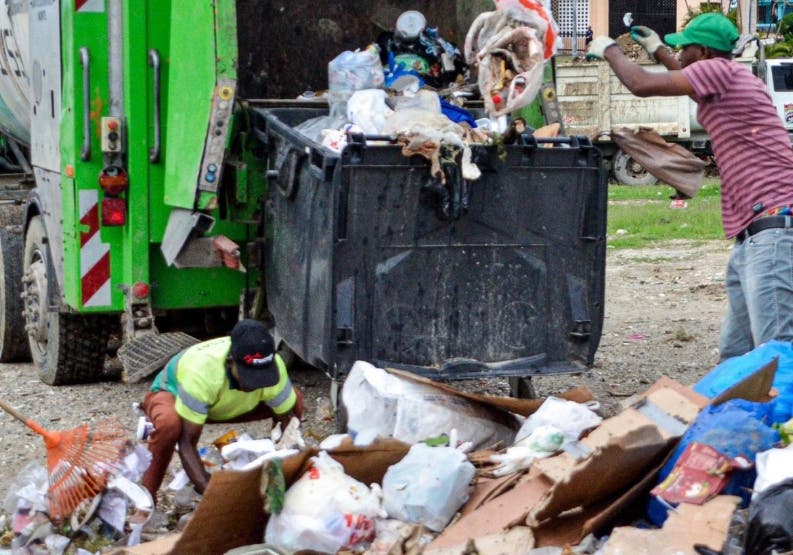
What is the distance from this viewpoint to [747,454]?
3607mm

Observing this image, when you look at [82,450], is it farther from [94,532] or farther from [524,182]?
[524,182]

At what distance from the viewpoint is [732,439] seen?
3.63 metres

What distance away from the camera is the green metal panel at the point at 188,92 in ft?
16.3

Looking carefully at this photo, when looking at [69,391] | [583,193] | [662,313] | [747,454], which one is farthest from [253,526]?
[662,313]

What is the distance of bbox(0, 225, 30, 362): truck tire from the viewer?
22.0 feet

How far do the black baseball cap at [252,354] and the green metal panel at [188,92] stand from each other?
1178 millimetres

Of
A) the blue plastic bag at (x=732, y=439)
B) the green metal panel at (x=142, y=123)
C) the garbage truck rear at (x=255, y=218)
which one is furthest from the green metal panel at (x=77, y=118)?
the blue plastic bag at (x=732, y=439)

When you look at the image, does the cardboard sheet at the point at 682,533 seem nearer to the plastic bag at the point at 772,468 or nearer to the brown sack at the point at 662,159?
the plastic bag at the point at 772,468

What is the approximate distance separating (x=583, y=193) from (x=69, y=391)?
2.80 meters

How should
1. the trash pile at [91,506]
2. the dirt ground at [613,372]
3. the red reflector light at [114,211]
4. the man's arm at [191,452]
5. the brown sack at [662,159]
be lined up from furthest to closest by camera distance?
the red reflector light at [114,211]
the dirt ground at [613,372]
the brown sack at [662,159]
the man's arm at [191,452]
the trash pile at [91,506]

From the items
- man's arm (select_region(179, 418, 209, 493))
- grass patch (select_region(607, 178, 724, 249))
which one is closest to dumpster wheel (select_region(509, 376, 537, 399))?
man's arm (select_region(179, 418, 209, 493))

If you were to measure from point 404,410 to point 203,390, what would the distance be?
67cm

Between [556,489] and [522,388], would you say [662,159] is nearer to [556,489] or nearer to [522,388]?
[522,388]

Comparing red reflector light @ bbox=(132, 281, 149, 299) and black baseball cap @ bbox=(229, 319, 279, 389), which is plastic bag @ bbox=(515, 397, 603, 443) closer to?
black baseball cap @ bbox=(229, 319, 279, 389)
